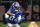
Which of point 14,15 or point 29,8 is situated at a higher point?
point 14,15

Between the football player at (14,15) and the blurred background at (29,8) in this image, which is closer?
the football player at (14,15)

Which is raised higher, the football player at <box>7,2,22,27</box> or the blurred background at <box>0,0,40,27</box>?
the football player at <box>7,2,22,27</box>

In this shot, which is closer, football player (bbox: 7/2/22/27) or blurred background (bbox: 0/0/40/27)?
football player (bbox: 7/2/22/27)

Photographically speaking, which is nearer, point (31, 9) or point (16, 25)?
point (16, 25)

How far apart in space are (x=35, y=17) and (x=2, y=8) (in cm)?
288

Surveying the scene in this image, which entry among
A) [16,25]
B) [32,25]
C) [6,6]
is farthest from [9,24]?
[6,6]

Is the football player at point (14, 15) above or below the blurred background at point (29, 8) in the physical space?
above

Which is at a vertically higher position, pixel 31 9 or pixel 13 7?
pixel 13 7

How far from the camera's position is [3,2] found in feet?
48.3

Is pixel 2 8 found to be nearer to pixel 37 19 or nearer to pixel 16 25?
pixel 37 19

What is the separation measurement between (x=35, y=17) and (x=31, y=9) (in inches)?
30.6

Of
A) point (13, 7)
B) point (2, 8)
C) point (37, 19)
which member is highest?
point (13, 7)

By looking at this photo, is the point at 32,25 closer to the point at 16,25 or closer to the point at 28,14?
the point at 16,25

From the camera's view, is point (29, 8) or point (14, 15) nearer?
point (14, 15)
